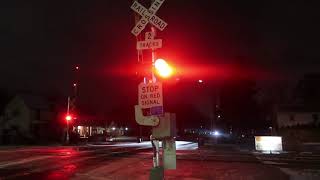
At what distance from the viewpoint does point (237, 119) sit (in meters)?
98.7

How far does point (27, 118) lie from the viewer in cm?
7656

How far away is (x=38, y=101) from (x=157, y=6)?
75.2 m

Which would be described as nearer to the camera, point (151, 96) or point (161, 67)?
point (151, 96)

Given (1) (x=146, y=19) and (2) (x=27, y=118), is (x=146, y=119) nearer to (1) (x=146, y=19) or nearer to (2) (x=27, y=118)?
(1) (x=146, y=19)

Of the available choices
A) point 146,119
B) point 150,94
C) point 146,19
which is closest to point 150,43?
point 146,19

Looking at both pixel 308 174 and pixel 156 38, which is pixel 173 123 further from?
pixel 308 174

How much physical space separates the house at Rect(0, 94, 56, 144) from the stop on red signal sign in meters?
66.9

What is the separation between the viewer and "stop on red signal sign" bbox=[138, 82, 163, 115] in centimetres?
883

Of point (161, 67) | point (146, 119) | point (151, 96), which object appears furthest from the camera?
point (161, 67)

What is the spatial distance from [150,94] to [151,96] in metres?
0.05

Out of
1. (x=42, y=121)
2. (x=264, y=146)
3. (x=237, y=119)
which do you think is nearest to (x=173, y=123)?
(x=264, y=146)

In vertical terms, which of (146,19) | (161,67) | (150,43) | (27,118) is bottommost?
(161,67)

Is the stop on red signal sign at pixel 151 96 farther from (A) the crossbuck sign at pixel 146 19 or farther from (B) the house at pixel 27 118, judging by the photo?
(B) the house at pixel 27 118

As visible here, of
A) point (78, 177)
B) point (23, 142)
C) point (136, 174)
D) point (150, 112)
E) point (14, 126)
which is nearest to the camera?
point (150, 112)
